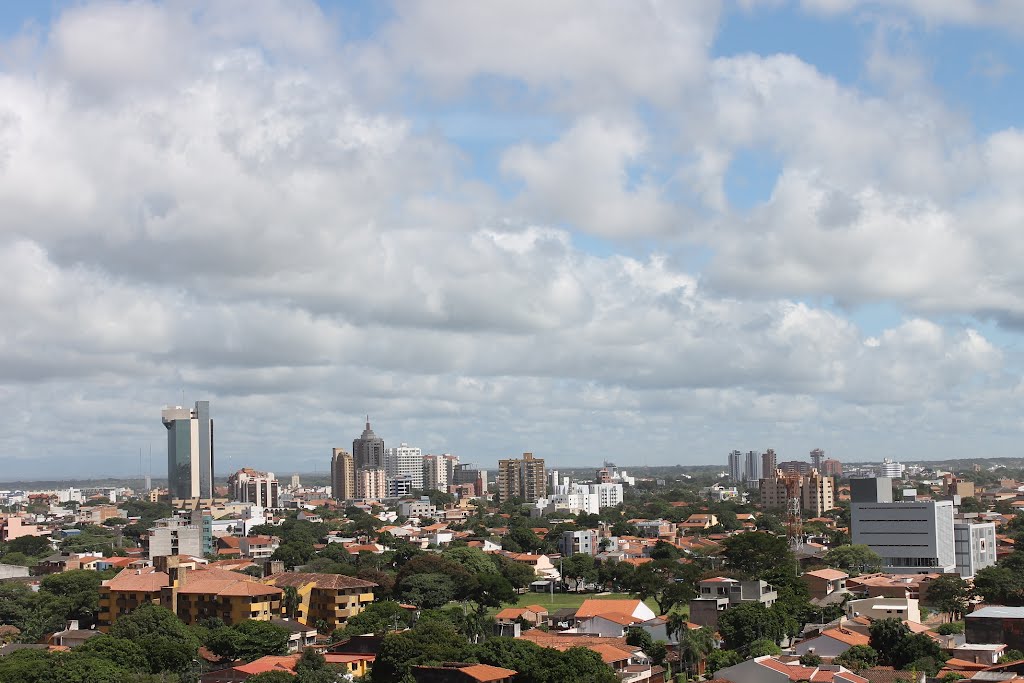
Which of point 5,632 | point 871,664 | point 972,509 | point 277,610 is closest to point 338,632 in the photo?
point 277,610

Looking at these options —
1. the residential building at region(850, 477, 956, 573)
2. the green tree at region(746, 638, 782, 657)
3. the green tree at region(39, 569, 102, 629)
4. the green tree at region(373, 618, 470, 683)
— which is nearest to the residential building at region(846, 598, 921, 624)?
the green tree at region(746, 638, 782, 657)

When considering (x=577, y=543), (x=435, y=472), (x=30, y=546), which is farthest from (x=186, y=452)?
(x=577, y=543)

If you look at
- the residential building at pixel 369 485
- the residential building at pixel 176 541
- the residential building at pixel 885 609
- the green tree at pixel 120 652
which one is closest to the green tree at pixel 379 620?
the green tree at pixel 120 652

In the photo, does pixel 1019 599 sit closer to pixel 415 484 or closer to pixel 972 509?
pixel 972 509

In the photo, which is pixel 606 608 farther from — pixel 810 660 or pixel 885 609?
pixel 810 660

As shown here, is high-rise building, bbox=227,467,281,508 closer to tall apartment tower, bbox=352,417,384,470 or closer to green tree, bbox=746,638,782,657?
tall apartment tower, bbox=352,417,384,470

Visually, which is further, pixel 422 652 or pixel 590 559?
pixel 590 559
